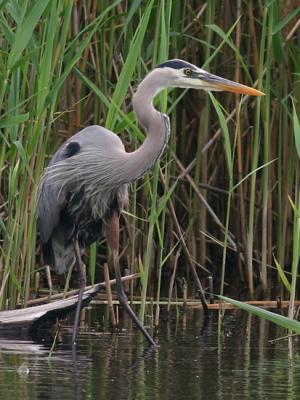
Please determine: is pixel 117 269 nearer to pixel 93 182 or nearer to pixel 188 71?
pixel 93 182

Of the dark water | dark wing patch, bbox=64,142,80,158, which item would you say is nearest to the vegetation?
dark wing patch, bbox=64,142,80,158

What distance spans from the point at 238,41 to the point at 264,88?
380 millimetres

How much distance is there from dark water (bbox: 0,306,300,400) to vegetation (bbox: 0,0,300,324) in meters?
0.29

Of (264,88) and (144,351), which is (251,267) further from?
(144,351)

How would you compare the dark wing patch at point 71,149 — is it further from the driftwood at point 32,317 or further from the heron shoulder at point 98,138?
the driftwood at point 32,317

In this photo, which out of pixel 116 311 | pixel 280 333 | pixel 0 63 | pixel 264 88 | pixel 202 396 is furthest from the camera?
pixel 264 88

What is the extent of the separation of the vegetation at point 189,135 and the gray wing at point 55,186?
0.12m

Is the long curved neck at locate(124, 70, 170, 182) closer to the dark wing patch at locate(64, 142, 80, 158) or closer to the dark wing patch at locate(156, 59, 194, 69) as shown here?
the dark wing patch at locate(156, 59, 194, 69)

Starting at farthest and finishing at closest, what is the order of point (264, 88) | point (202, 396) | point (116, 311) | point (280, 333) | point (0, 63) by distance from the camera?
point (264, 88)
point (116, 311)
point (280, 333)
point (0, 63)
point (202, 396)

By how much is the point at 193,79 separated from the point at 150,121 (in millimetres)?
297

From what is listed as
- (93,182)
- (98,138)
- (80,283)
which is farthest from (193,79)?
(80,283)

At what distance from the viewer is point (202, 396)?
4230mm

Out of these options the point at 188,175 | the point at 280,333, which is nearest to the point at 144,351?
the point at 280,333

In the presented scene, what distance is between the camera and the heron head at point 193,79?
224 inches
